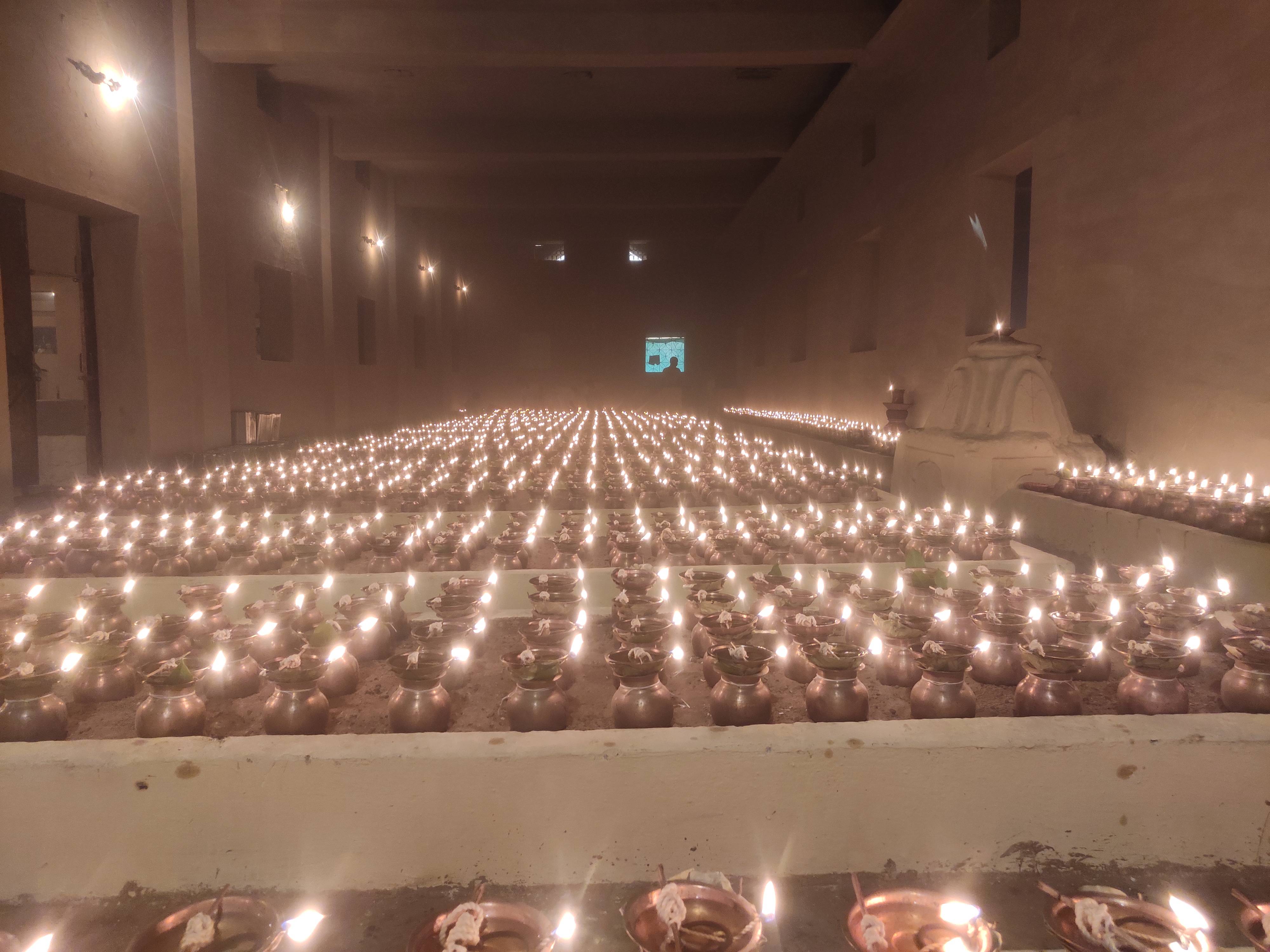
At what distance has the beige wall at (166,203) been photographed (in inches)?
289

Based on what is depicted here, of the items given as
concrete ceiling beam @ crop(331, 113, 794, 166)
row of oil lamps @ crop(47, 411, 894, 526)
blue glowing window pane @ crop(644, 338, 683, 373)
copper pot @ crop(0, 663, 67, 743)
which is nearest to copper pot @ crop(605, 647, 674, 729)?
copper pot @ crop(0, 663, 67, 743)

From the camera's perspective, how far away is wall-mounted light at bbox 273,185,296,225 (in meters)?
12.1

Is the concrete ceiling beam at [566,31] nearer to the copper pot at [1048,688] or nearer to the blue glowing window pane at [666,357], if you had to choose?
the copper pot at [1048,688]

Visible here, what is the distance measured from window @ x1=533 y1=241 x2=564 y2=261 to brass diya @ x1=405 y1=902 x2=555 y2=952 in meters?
28.1

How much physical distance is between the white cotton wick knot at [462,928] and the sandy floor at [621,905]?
0.78 feet

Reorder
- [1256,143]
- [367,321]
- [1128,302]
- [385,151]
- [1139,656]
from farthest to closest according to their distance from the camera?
[367,321] < [385,151] < [1128,302] < [1256,143] < [1139,656]

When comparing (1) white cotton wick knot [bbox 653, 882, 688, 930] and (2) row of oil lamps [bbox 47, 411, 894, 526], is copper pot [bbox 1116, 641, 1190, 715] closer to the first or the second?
(1) white cotton wick knot [bbox 653, 882, 688, 930]

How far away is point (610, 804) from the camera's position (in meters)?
2.18

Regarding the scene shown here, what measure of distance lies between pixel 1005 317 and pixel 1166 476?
441cm

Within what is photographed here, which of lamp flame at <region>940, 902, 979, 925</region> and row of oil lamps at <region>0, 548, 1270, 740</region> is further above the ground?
row of oil lamps at <region>0, 548, 1270, 740</region>

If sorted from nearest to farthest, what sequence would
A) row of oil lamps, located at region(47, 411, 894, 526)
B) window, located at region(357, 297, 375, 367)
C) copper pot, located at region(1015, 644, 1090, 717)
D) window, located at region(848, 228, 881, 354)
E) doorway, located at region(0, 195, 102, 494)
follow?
copper pot, located at region(1015, 644, 1090, 717)
row of oil lamps, located at region(47, 411, 894, 526)
doorway, located at region(0, 195, 102, 494)
window, located at region(848, 228, 881, 354)
window, located at region(357, 297, 375, 367)

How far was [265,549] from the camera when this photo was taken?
479 cm

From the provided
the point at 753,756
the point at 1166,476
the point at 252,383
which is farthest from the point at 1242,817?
the point at 252,383

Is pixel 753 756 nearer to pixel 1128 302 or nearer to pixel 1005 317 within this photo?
pixel 1128 302
